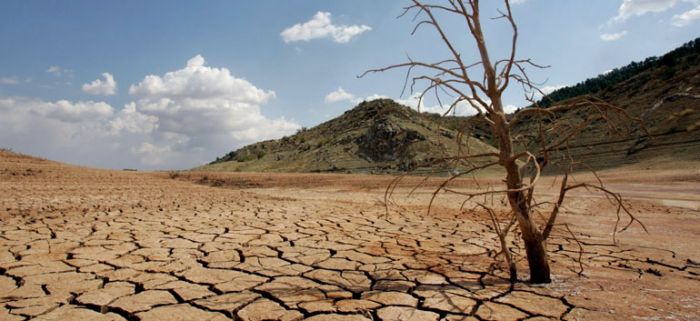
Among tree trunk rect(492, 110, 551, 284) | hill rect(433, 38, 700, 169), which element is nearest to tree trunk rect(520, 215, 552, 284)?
tree trunk rect(492, 110, 551, 284)

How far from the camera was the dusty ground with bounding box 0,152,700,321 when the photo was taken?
226 cm

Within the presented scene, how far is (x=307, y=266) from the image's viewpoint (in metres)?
3.16

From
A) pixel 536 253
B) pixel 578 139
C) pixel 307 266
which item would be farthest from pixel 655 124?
pixel 307 266

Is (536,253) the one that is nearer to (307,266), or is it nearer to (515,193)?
(515,193)

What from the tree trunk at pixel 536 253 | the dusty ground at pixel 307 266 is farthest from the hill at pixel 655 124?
the tree trunk at pixel 536 253

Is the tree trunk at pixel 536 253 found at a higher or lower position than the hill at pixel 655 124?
lower

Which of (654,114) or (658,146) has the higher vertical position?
(654,114)

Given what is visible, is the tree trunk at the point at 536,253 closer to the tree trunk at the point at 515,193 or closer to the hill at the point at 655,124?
the tree trunk at the point at 515,193

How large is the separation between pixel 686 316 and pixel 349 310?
1799 mm

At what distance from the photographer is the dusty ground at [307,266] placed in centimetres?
226

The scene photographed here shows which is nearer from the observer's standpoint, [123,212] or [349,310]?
[349,310]

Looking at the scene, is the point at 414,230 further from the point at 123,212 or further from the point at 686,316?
the point at 123,212

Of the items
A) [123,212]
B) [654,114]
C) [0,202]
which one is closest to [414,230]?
[123,212]

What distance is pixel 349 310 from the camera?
88.5 inches
